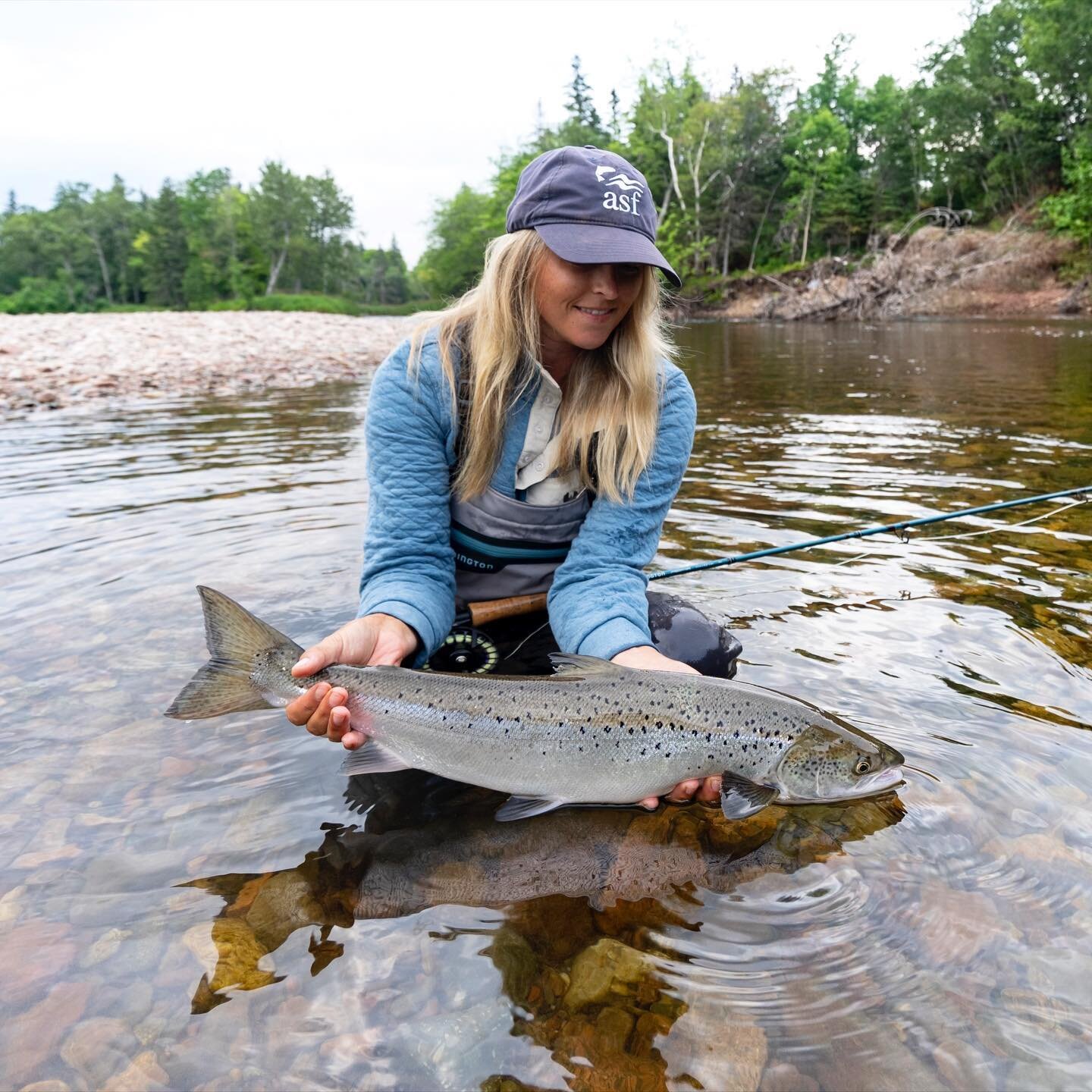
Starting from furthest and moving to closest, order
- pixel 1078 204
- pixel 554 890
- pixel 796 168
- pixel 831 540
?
pixel 796 168 → pixel 1078 204 → pixel 831 540 → pixel 554 890

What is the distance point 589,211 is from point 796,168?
60.0 meters

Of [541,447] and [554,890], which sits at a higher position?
[541,447]

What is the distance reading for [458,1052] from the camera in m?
2.06

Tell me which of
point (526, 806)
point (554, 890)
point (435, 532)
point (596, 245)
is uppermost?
point (596, 245)

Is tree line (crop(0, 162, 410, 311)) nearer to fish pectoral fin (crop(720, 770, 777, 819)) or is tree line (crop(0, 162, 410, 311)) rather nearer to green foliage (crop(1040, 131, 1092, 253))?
green foliage (crop(1040, 131, 1092, 253))

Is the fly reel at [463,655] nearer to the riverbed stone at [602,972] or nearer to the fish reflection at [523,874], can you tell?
the fish reflection at [523,874]

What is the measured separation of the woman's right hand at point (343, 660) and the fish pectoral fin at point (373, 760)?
0.03 metres

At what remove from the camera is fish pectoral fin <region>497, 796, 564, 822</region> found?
276 centimetres

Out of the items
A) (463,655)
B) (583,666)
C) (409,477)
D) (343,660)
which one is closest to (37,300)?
(409,477)

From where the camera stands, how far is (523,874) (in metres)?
2.73

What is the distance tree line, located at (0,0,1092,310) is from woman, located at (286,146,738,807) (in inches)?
1566

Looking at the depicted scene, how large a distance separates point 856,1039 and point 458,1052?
963 mm

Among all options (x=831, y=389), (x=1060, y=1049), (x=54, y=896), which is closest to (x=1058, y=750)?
(x=1060, y=1049)

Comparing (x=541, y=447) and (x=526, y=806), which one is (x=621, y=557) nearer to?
(x=541, y=447)
